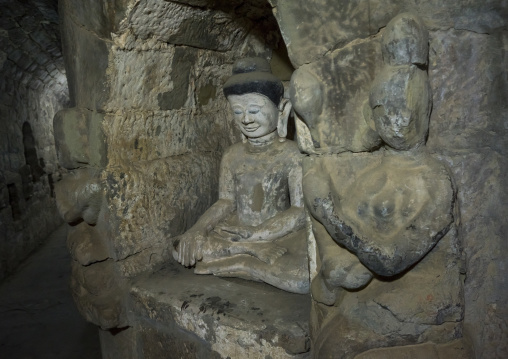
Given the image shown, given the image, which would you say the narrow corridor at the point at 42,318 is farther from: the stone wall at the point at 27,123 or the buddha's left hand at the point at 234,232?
the buddha's left hand at the point at 234,232

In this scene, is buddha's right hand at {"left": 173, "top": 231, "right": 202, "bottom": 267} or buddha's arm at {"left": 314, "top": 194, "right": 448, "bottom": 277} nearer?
buddha's arm at {"left": 314, "top": 194, "right": 448, "bottom": 277}

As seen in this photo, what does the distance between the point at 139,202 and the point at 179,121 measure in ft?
1.97

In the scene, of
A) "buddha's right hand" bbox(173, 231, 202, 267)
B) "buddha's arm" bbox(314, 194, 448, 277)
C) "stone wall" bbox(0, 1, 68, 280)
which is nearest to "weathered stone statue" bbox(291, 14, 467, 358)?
"buddha's arm" bbox(314, 194, 448, 277)

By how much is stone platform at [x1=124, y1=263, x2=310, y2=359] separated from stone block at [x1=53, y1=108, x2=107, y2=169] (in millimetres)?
777

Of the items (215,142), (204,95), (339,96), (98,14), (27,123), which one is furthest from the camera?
(27,123)

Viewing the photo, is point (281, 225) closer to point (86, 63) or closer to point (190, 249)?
point (190, 249)

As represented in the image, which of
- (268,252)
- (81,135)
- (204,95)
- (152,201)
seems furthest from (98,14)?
(268,252)

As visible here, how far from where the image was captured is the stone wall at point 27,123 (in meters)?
4.46

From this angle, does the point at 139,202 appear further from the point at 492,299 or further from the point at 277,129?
the point at 492,299

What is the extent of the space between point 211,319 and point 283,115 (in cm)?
122

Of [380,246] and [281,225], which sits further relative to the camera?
[281,225]

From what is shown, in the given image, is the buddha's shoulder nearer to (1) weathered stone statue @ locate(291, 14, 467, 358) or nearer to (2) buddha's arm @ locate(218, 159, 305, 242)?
(2) buddha's arm @ locate(218, 159, 305, 242)

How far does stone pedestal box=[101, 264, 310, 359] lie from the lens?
176 cm

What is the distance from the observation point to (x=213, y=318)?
1921 millimetres
